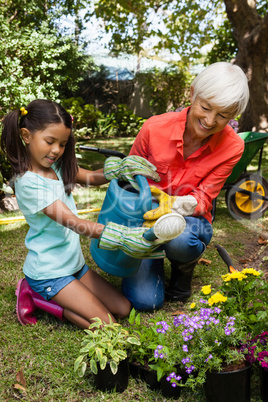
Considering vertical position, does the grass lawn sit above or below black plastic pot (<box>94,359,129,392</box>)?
below

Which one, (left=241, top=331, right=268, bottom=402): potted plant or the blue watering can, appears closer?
(left=241, top=331, right=268, bottom=402): potted plant

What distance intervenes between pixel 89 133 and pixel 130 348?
26.3 feet

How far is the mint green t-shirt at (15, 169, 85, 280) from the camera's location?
1.89 meters

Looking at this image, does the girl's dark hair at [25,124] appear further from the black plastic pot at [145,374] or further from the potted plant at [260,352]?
the potted plant at [260,352]

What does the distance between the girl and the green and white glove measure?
11cm

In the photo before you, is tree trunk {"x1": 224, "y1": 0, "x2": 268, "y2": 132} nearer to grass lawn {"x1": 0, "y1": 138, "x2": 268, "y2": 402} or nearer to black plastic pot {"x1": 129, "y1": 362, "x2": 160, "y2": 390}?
grass lawn {"x1": 0, "y1": 138, "x2": 268, "y2": 402}

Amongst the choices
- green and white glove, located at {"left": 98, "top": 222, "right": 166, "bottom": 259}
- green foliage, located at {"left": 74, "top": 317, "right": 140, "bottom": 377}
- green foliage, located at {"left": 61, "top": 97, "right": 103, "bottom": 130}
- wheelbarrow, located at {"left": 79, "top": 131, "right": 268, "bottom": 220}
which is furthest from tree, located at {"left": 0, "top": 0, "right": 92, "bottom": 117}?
green foliage, located at {"left": 74, "top": 317, "right": 140, "bottom": 377}

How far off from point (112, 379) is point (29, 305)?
705 mm

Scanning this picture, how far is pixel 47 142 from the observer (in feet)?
6.12

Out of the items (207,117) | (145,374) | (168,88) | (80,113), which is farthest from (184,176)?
(168,88)

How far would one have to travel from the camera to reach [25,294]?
80.3 inches

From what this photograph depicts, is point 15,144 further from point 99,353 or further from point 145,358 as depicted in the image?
point 145,358

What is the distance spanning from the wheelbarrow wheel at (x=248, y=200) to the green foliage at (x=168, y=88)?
7.36m

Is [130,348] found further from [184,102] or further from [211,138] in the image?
[184,102]
